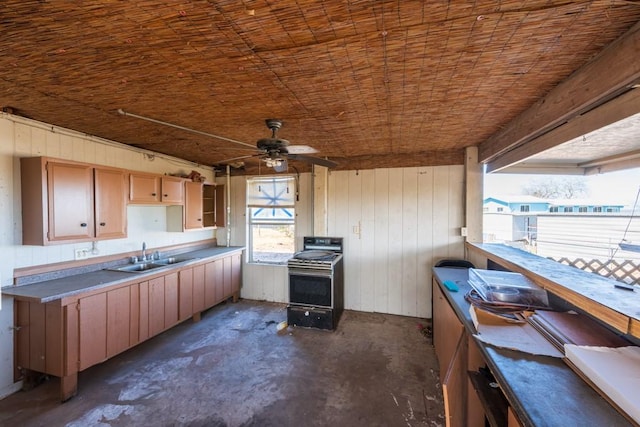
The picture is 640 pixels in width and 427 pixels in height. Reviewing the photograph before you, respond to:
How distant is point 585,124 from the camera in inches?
63.7

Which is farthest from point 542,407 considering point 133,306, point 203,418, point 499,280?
point 133,306

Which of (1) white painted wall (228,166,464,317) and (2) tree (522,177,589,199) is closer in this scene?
(2) tree (522,177,589,199)

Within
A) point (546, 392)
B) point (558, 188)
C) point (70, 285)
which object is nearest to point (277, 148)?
point (546, 392)

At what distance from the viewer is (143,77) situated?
65.4 inches

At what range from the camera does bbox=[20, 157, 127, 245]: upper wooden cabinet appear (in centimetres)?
232

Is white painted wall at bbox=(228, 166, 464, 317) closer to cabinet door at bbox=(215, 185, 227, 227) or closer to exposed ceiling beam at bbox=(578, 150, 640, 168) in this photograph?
exposed ceiling beam at bbox=(578, 150, 640, 168)

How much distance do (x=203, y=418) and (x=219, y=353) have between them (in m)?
0.92

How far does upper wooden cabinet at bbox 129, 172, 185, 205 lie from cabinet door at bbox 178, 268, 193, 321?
0.97 meters

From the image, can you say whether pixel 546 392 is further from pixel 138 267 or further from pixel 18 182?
pixel 18 182

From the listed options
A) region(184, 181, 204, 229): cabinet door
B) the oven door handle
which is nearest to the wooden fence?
the oven door handle

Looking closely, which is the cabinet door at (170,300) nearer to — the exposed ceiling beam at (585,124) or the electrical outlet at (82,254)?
the electrical outlet at (82,254)

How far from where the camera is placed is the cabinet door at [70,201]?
2.36m

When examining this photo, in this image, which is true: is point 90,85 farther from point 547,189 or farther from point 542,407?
point 547,189

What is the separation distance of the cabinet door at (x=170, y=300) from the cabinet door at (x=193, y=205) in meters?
0.87
